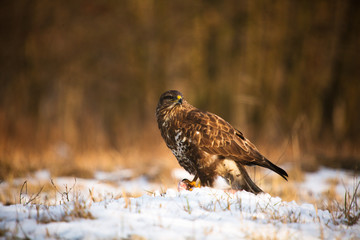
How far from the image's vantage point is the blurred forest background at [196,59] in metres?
12.0

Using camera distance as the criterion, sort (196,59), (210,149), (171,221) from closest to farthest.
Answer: (171,221) → (210,149) → (196,59)

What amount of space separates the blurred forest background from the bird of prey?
7.24m

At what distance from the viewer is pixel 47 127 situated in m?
11.7

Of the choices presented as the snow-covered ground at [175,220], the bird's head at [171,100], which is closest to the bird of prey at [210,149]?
the bird's head at [171,100]

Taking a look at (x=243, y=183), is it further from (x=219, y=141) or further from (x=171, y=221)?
(x=171, y=221)

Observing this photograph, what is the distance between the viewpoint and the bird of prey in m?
3.98

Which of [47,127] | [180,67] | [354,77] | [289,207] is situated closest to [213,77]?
[180,67]

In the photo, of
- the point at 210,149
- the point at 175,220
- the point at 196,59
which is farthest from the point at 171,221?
the point at 196,59

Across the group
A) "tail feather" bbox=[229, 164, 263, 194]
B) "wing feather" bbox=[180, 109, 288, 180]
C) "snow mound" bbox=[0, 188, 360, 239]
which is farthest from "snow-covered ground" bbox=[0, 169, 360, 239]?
"wing feather" bbox=[180, 109, 288, 180]

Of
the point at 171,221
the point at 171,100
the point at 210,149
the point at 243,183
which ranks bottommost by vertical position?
the point at 171,221

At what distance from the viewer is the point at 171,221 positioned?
2.70m

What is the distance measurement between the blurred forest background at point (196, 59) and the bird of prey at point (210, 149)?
7.24 m

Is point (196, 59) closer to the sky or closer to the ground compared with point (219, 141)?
closer to the sky

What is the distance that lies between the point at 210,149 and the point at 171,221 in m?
1.43
